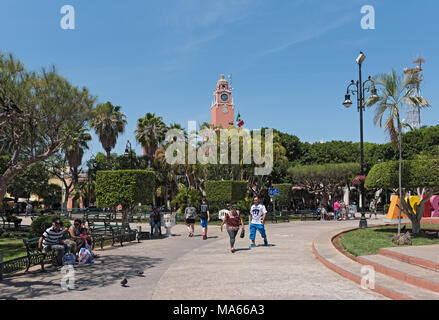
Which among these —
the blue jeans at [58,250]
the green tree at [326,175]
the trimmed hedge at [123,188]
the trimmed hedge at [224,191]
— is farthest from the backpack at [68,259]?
the green tree at [326,175]

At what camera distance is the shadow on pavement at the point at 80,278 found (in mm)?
7031

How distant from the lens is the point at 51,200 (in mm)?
56531

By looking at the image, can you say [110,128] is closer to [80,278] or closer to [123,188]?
[123,188]

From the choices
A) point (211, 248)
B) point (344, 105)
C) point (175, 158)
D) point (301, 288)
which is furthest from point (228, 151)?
point (301, 288)

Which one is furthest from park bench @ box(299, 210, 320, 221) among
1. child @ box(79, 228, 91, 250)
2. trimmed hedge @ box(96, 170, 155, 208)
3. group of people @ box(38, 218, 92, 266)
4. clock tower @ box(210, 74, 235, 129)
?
clock tower @ box(210, 74, 235, 129)

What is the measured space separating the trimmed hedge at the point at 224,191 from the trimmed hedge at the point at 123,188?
1110 cm

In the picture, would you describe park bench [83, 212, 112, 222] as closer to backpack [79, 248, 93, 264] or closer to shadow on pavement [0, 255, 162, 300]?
backpack [79, 248, 93, 264]

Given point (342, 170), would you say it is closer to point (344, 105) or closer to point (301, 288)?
point (344, 105)

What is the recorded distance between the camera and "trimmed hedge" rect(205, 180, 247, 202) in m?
29.7

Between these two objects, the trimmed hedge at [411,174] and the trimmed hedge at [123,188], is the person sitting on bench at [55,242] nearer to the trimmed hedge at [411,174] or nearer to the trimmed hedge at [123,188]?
the trimmed hedge at [123,188]

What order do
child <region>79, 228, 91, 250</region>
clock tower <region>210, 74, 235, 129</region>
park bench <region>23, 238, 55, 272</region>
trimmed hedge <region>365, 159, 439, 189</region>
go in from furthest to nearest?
clock tower <region>210, 74, 235, 129</region> → trimmed hedge <region>365, 159, 439, 189</region> → child <region>79, 228, 91, 250</region> → park bench <region>23, 238, 55, 272</region>

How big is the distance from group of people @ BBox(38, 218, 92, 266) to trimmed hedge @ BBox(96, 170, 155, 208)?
8.21 meters

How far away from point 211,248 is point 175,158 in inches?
918
